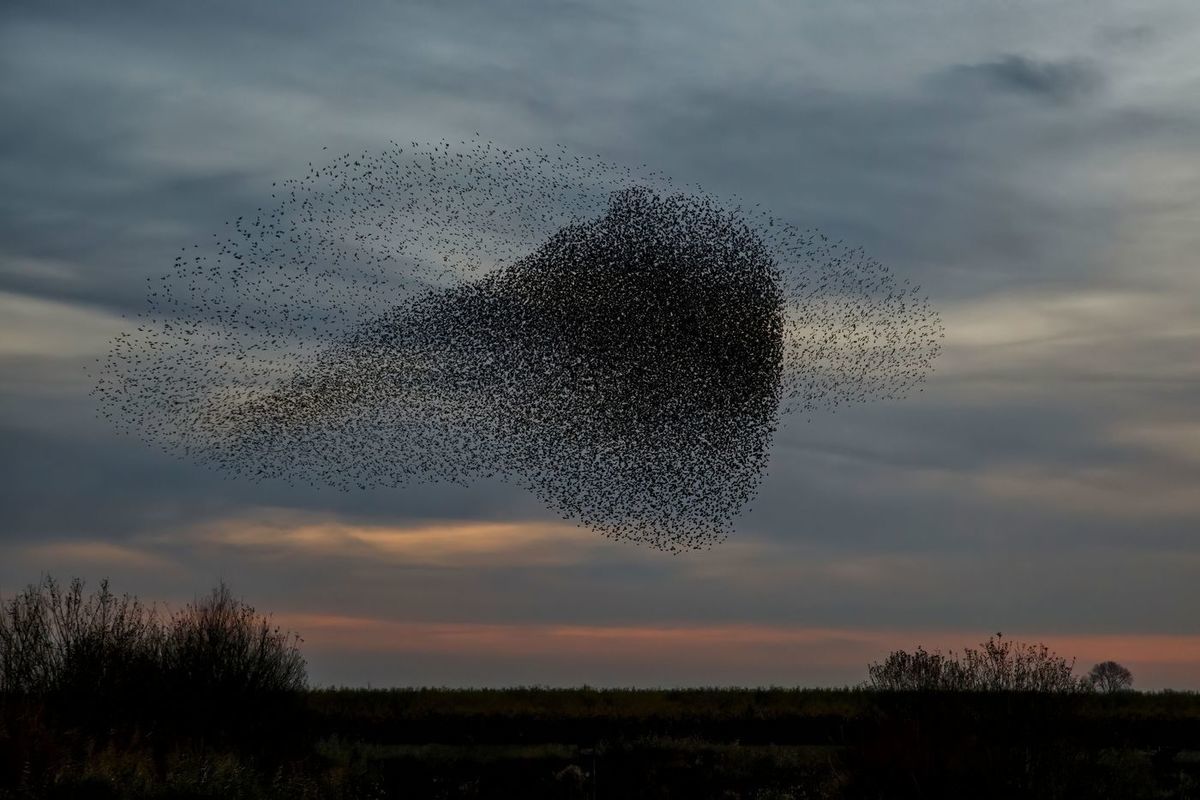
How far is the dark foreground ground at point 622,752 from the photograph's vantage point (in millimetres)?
21438

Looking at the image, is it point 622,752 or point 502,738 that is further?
point 502,738

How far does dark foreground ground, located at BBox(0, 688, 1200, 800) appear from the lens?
70.3 ft

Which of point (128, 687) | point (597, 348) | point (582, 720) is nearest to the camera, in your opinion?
point (128, 687)

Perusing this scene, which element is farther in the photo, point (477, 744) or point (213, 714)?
point (477, 744)

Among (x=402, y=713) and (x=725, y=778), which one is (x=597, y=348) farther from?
(x=402, y=713)

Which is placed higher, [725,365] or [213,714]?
[725,365]

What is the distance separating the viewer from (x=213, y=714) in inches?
1081

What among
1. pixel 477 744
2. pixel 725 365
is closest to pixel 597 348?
pixel 725 365

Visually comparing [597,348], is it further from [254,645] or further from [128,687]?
[128,687]

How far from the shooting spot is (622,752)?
1075 inches

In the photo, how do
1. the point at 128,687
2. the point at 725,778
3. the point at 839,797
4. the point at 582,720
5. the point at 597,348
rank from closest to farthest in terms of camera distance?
the point at 839,797
the point at 725,778
the point at 128,687
the point at 597,348
the point at 582,720

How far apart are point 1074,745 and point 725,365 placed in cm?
1090

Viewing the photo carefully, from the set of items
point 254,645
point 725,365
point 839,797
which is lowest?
point 839,797

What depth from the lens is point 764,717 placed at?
33312 mm
